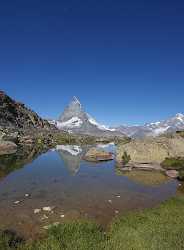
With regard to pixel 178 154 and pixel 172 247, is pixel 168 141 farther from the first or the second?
pixel 172 247

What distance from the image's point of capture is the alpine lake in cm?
1557

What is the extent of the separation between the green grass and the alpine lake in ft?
4.94

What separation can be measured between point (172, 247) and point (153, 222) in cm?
307

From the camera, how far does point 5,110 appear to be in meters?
192

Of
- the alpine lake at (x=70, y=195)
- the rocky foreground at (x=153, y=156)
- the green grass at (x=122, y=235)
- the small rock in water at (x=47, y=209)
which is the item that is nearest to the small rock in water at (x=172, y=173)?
Answer: the alpine lake at (x=70, y=195)

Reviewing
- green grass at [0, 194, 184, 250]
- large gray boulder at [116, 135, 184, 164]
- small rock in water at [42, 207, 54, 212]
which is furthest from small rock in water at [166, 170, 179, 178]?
small rock in water at [42, 207, 54, 212]

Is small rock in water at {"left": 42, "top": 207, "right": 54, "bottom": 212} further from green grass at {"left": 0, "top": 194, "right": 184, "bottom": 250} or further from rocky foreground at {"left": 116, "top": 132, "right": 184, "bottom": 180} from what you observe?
rocky foreground at {"left": 116, "top": 132, "right": 184, "bottom": 180}

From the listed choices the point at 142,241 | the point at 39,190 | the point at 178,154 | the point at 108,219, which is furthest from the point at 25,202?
the point at 178,154

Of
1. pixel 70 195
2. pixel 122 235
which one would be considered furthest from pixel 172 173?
pixel 122 235

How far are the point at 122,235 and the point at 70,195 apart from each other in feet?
31.0

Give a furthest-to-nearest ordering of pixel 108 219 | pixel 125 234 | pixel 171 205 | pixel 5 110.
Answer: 1. pixel 5 110
2. pixel 171 205
3. pixel 108 219
4. pixel 125 234

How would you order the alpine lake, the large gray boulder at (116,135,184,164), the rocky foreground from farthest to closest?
1. the large gray boulder at (116,135,184,164)
2. the rocky foreground
3. the alpine lake

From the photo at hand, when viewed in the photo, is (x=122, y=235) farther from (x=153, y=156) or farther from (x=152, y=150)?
(x=152, y=150)

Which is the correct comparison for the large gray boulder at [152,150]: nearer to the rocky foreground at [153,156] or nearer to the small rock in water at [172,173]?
the rocky foreground at [153,156]
